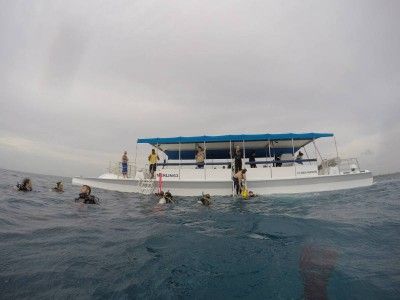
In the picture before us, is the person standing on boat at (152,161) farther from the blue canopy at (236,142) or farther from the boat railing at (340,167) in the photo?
the boat railing at (340,167)

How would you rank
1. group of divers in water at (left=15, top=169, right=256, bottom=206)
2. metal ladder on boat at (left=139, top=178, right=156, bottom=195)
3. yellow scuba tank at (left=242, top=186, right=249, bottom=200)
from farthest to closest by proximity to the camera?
→ 1. metal ladder on boat at (left=139, top=178, right=156, bottom=195)
2. yellow scuba tank at (left=242, top=186, right=249, bottom=200)
3. group of divers in water at (left=15, top=169, right=256, bottom=206)

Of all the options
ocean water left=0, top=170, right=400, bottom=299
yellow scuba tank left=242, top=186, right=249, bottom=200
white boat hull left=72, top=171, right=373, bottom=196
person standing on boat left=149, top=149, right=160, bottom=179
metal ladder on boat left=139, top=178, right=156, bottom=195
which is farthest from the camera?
person standing on boat left=149, top=149, right=160, bottom=179

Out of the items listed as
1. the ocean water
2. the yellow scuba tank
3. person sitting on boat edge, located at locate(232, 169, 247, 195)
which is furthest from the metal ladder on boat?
the ocean water

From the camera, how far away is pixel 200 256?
16.4 feet

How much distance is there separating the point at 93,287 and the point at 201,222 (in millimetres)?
4587

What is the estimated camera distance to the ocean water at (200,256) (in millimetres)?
3629

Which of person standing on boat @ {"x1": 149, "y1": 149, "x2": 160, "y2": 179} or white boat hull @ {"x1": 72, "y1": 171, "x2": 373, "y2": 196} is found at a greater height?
person standing on boat @ {"x1": 149, "y1": 149, "x2": 160, "y2": 179}

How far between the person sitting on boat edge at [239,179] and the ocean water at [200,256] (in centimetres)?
579

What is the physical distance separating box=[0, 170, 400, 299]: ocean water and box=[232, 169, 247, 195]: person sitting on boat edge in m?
5.79

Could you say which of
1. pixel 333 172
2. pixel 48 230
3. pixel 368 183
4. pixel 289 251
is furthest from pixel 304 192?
pixel 48 230

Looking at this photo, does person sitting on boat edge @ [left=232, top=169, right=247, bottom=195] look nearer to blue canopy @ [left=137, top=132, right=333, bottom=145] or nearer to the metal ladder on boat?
blue canopy @ [left=137, top=132, right=333, bottom=145]

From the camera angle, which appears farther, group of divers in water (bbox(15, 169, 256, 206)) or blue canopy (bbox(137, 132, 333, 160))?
blue canopy (bbox(137, 132, 333, 160))

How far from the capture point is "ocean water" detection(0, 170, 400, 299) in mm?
3629

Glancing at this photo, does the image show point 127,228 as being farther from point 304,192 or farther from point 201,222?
point 304,192
